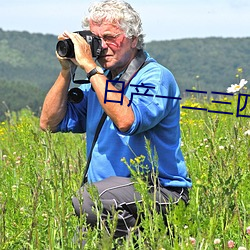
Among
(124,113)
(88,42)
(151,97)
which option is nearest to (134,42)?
(88,42)

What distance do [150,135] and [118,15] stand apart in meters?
0.66

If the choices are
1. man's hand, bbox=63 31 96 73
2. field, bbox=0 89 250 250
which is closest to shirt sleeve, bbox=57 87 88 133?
field, bbox=0 89 250 250

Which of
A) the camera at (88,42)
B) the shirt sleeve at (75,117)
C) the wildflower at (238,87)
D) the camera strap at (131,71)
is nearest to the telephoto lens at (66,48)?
the camera at (88,42)

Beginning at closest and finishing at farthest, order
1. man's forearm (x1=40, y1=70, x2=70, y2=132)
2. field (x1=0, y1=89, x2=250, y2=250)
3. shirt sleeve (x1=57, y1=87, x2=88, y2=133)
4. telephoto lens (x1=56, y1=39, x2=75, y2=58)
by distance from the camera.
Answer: field (x1=0, y1=89, x2=250, y2=250) → telephoto lens (x1=56, y1=39, x2=75, y2=58) → man's forearm (x1=40, y1=70, x2=70, y2=132) → shirt sleeve (x1=57, y1=87, x2=88, y2=133)

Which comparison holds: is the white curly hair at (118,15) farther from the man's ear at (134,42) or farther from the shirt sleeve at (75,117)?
the shirt sleeve at (75,117)

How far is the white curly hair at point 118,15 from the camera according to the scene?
3.66 m

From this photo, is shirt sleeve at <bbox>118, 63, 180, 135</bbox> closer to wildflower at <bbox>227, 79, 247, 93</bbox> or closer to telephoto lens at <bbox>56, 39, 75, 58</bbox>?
telephoto lens at <bbox>56, 39, 75, 58</bbox>

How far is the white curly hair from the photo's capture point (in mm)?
3658

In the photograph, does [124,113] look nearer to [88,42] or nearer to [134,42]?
[88,42]

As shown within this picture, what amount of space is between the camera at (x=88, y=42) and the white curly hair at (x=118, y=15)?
107 millimetres

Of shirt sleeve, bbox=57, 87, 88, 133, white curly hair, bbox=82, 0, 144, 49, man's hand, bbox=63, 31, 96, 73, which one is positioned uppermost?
white curly hair, bbox=82, 0, 144, 49

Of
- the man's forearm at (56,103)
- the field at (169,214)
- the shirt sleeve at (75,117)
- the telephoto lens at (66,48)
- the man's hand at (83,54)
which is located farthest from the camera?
the shirt sleeve at (75,117)

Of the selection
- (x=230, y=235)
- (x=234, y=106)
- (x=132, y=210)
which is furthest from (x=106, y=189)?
(x=234, y=106)

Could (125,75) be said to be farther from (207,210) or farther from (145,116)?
(207,210)
